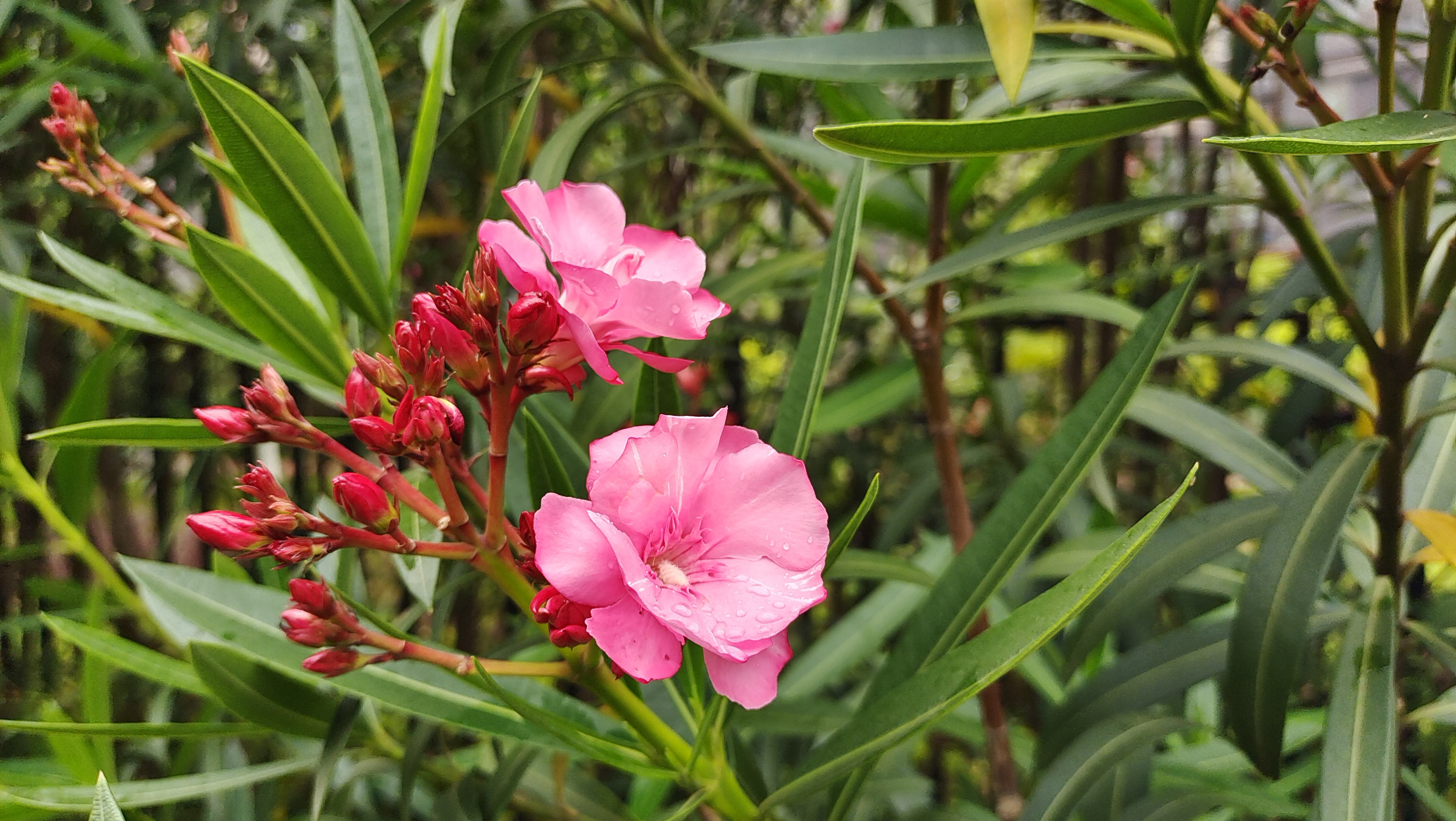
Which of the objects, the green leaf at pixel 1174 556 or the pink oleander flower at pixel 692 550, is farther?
the green leaf at pixel 1174 556

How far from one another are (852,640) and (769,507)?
0.54 m

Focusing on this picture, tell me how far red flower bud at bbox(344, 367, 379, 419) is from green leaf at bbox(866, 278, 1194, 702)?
0.37m

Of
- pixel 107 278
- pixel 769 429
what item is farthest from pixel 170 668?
pixel 769 429

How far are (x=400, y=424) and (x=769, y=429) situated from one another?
1.31m

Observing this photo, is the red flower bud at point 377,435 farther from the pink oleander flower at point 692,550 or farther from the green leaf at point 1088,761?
the green leaf at point 1088,761

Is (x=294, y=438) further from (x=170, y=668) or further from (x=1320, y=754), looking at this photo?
(x=1320, y=754)

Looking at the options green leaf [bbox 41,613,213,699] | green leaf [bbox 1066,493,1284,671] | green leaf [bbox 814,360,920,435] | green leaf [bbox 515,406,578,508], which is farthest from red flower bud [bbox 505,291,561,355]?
green leaf [bbox 814,360,920,435]

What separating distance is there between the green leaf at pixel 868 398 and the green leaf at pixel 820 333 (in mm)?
526

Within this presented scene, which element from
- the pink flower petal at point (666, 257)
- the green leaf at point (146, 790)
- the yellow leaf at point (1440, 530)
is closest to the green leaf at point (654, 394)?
the pink flower petal at point (666, 257)

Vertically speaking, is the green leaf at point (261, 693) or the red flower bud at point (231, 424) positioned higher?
the red flower bud at point (231, 424)

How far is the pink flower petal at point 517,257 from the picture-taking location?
0.45 metres

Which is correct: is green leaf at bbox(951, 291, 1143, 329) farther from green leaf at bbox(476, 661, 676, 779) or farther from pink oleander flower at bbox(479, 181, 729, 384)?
green leaf at bbox(476, 661, 676, 779)

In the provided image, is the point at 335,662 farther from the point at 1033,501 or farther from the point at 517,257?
the point at 1033,501

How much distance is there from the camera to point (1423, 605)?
77cm
